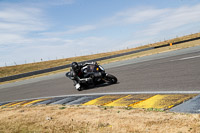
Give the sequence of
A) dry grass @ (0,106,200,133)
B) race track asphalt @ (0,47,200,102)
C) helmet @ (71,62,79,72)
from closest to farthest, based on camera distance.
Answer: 1. dry grass @ (0,106,200,133)
2. race track asphalt @ (0,47,200,102)
3. helmet @ (71,62,79,72)

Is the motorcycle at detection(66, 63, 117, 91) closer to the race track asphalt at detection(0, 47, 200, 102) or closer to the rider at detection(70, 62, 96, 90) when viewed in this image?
the rider at detection(70, 62, 96, 90)

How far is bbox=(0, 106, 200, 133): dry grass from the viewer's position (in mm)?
3661

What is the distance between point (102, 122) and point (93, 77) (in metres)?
5.26

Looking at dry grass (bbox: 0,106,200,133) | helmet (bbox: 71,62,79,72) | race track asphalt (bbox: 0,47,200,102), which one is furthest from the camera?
helmet (bbox: 71,62,79,72)

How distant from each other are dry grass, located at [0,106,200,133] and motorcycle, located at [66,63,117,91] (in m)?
3.77

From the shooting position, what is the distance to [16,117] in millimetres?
5895

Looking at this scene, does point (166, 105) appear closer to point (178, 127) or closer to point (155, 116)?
point (155, 116)

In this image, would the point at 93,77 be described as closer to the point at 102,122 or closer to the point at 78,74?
the point at 78,74

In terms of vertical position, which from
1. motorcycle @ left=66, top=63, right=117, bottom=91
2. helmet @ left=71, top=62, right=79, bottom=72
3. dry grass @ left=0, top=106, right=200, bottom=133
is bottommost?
dry grass @ left=0, top=106, right=200, bottom=133

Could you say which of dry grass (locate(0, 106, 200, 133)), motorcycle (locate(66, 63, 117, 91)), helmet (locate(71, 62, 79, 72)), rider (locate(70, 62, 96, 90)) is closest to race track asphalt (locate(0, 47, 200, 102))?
motorcycle (locate(66, 63, 117, 91))

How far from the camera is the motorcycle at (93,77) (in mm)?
9531

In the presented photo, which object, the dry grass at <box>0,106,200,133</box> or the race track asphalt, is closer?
the dry grass at <box>0,106,200,133</box>

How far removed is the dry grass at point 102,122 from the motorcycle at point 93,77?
3.77 meters

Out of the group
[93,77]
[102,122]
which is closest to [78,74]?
[93,77]
